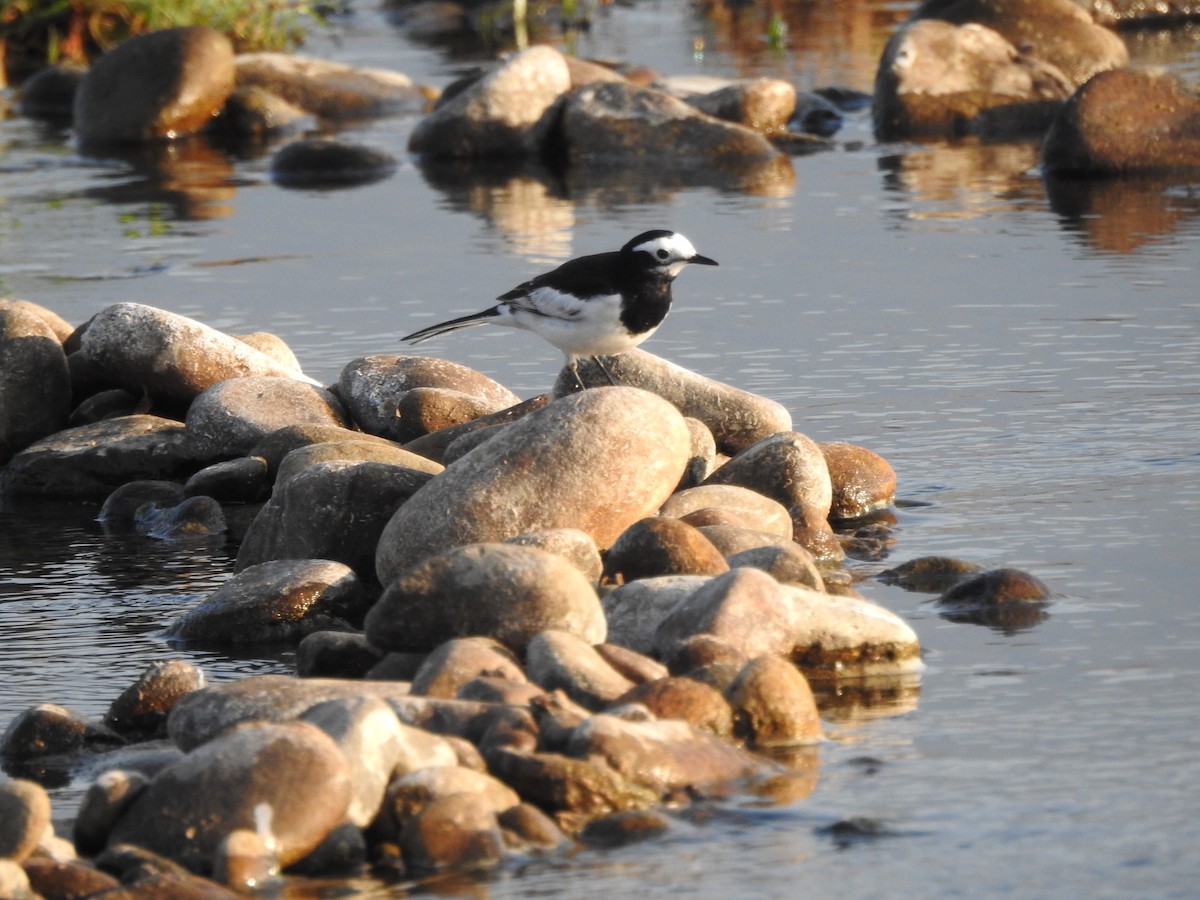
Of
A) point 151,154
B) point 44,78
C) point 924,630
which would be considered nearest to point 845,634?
point 924,630

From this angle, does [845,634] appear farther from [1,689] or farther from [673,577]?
[1,689]

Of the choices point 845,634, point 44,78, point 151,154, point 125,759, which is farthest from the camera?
point 44,78

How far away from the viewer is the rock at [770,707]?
242 inches

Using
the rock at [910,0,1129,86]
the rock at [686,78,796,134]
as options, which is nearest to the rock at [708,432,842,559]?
the rock at [686,78,796,134]

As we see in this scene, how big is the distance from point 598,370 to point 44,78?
67.4 feet

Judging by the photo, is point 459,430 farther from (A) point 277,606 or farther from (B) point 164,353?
(A) point 277,606

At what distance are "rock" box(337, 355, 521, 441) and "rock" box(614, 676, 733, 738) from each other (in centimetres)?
430

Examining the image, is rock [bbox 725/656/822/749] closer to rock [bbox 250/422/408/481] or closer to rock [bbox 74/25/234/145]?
rock [bbox 250/422/408/481]

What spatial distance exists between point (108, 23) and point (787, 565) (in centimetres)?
2432

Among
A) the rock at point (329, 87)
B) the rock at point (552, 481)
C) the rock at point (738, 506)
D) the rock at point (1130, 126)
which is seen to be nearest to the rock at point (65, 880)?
the rock at point (552, 481)

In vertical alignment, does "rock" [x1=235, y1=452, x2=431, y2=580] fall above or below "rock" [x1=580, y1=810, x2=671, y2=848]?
above

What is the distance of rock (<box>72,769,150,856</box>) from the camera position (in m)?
5.48

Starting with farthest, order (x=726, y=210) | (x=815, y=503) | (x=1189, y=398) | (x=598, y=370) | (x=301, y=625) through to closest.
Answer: (x=726, y=210)
(x=1189, y=398)
(x=598, y=370)
(x=815, y=503)
(x=301, y=625)

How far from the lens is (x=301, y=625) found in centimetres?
778
